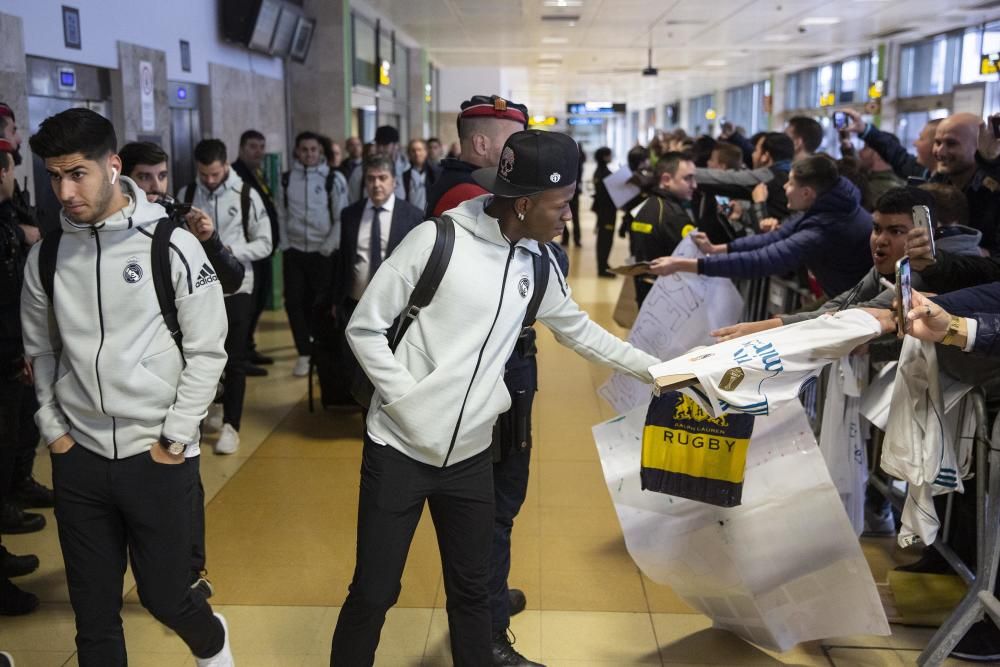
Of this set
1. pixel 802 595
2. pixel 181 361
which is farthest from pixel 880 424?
pixel 181 361

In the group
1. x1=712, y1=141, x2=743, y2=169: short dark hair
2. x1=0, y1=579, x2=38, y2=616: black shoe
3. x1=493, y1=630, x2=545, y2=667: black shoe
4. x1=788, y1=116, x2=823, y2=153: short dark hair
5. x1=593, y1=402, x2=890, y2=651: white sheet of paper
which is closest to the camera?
x1=593, y1=402, x2=890, y2=651: white sheet of paper

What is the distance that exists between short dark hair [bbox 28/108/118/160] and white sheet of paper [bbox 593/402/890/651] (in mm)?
1936

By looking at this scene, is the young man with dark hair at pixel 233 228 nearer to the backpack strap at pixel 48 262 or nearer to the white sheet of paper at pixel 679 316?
the white sheet of paper at pixel 679 316

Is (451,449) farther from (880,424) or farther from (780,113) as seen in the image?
(780,113)

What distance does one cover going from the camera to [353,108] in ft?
46.5

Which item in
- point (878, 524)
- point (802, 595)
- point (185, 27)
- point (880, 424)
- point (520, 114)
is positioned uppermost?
point (185, 27)

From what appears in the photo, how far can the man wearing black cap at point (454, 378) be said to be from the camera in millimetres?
2383

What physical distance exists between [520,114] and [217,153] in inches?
109

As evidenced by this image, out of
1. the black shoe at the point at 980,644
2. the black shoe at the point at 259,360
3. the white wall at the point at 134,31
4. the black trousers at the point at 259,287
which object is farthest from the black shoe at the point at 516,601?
the black shoe at the point at 259,360

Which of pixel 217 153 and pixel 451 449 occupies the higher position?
pixel 217 153

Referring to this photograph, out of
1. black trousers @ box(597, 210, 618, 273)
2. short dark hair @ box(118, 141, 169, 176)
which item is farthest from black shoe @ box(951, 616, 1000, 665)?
black trousers @ box(597, 210, 618, 273)

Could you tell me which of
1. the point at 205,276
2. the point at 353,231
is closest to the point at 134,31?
the point at 353,231

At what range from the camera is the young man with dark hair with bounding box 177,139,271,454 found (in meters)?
5.47

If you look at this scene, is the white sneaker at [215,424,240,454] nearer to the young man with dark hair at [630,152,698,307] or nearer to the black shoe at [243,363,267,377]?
the black shoe at [243,363,267,377]
